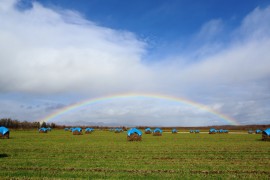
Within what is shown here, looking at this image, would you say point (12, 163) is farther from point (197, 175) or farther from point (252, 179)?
point (252, 179)

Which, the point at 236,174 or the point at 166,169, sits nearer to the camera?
the point at 236,174

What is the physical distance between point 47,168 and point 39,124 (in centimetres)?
14194

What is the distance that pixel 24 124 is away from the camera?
13975 centimetres

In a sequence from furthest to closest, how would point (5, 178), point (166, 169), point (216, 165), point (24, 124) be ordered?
point (24, 124)
point (216, 165)
point (166, 169)
point (5, 178)

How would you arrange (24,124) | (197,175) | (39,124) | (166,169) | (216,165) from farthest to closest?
1. (39,124)
2. (24,124)
3. (216,165)
4. (166,169)
5. (197,175)

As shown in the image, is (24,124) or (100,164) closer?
(100,164)

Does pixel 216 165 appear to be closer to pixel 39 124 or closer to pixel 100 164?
pixel 100 164

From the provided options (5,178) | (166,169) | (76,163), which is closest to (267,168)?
(166,169)

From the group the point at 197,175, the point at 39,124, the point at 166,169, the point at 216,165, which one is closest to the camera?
the point at 197,175

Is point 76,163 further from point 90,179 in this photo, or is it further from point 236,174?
point 236,174

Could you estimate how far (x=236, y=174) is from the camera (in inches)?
564

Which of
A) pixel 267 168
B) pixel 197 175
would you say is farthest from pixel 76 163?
pixel 267 168

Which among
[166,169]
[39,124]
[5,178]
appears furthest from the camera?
[39,124]

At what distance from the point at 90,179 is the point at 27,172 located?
4091 mm
